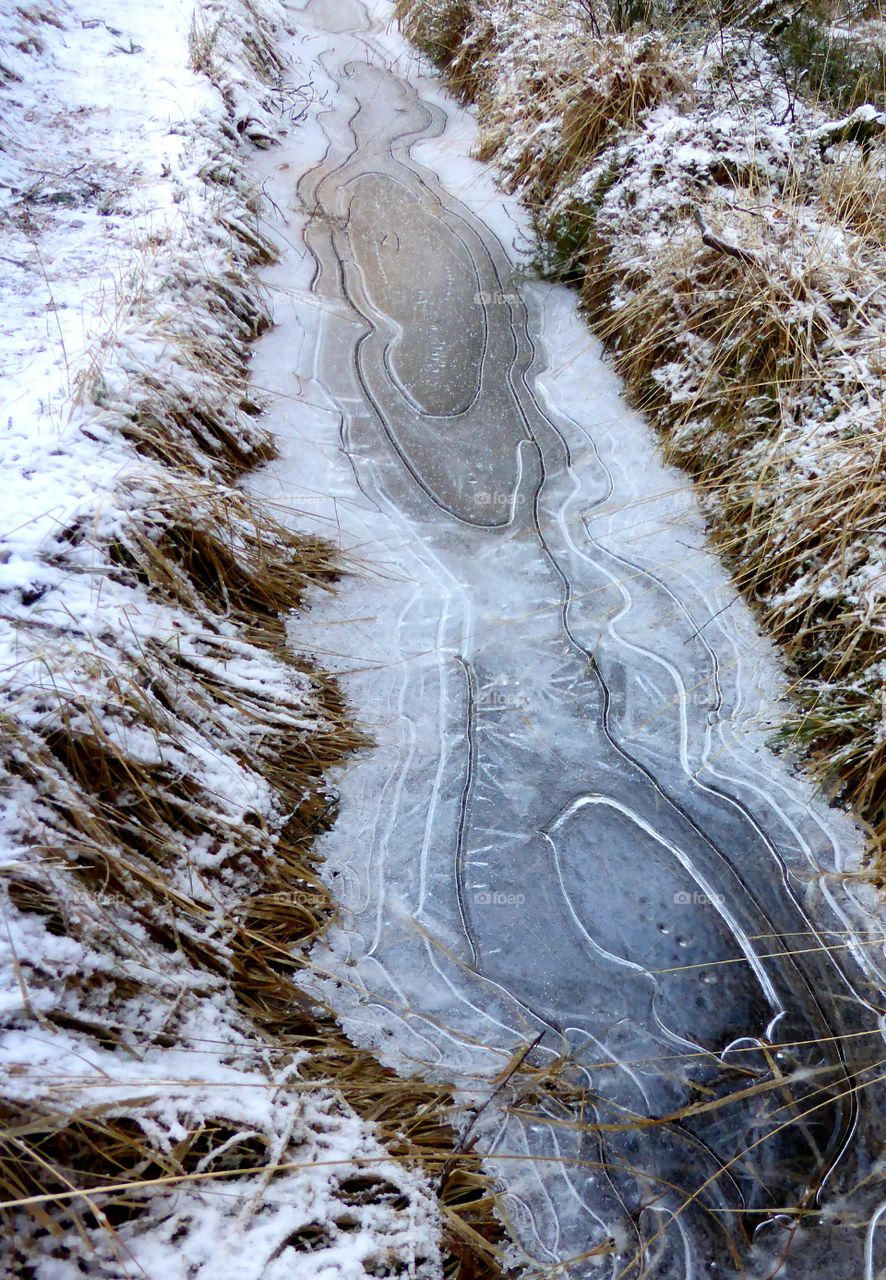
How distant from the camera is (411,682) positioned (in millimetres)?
1945

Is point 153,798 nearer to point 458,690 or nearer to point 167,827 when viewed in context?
point 167,827

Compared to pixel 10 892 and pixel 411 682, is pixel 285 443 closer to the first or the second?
pixel 411 682

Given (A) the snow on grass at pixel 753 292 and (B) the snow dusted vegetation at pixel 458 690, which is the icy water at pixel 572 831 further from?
(A) the snow on grass at pixel 753 292

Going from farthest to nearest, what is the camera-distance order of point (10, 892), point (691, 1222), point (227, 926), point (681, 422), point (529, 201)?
point (529, 201)
point (681, 422)
point (227, 926)
point (691, 1222)
point (10, 892)

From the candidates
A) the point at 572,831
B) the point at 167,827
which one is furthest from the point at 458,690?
the point at 167,827

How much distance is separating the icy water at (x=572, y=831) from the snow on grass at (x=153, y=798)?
0.55 feet

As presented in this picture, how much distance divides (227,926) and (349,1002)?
0.26 meters

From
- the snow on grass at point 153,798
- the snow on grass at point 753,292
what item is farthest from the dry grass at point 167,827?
the snow on grass at point 753,292

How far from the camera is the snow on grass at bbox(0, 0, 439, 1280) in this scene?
1.02 m

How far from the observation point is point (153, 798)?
1.41 meters

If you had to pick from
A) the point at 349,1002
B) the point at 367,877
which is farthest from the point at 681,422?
the point at 349,1002

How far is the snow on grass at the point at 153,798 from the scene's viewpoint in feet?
3.36

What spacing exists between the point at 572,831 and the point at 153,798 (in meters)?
0.86

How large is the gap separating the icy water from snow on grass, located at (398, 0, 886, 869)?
131 millimetres
